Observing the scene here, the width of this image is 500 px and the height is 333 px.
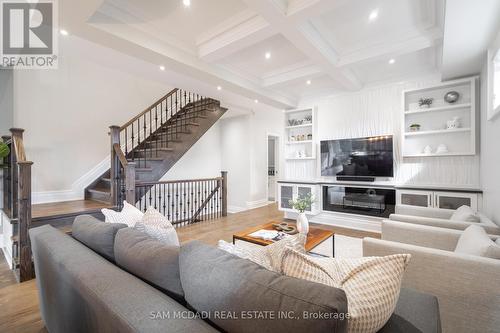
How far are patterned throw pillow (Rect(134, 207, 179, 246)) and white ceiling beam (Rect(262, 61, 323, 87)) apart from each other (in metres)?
3.08

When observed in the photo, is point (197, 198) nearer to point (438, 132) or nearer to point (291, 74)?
point (291, 74)

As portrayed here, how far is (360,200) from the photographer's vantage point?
4.20 m

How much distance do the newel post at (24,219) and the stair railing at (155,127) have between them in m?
1.15

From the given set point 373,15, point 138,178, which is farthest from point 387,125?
point 138,178

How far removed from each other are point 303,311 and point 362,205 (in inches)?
158

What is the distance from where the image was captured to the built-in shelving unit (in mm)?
3340

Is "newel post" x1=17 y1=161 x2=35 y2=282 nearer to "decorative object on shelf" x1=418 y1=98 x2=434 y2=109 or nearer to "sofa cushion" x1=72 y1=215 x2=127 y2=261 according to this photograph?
"sofa cushion" x1=72 y1=215 x2=127 y2=261

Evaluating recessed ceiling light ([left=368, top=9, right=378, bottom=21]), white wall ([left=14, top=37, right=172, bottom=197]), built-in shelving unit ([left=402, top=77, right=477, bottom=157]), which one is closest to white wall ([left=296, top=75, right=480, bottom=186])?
built-in shelving unit ([left=402, top=77, right=477, bottom=157])

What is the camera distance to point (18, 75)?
3586mm

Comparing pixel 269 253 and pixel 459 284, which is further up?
pixel 269 253

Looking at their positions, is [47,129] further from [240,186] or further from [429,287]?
[429,287]

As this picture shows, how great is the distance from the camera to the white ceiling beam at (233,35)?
8.09ft

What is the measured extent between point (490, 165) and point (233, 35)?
328 centimetres

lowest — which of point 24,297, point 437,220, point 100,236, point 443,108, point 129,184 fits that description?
point 24,297
